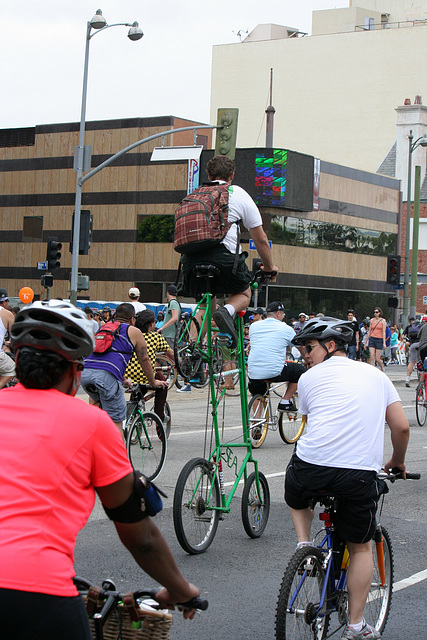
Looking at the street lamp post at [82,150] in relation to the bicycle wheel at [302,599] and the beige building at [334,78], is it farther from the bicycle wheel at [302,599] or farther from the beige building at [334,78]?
the beige building at [334,78]

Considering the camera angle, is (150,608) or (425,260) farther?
(425,260)

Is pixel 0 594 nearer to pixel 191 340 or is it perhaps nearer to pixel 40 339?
pixel 40 339

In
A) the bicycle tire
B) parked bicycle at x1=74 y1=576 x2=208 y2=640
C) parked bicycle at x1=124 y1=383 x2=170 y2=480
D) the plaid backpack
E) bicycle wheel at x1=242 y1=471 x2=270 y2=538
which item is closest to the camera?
parked bicycle at x1=74 y1=576 x2=208 y2=640

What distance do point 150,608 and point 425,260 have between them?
52.4m

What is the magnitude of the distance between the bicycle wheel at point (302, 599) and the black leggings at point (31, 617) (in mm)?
1938

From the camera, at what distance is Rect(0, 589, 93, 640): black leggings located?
225 cm

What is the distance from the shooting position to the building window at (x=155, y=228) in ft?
158

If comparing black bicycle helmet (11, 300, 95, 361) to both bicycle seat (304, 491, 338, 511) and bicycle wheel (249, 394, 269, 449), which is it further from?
bicycle wheel (249, 394, 269, 449)

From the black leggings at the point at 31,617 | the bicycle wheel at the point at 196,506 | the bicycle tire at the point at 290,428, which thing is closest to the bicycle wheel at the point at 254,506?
the bicycle wheel at the point at 196,506

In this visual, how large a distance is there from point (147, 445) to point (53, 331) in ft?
23.0

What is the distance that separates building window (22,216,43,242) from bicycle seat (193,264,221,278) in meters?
48.3

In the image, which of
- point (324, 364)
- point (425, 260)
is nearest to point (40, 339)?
point (324, 364)

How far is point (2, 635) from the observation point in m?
2.26

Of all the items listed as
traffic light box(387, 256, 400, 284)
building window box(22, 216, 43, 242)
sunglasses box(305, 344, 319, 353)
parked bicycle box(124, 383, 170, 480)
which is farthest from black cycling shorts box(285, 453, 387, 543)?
building window box(22, 216, 43, 242)
